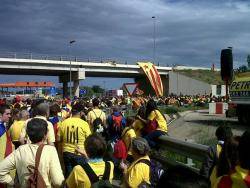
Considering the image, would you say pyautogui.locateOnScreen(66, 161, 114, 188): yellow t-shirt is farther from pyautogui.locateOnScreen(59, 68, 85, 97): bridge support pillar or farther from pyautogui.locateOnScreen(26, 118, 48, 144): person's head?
pyautogui.locateOnScreen(59, 68, 85, 97): bridge support pillar

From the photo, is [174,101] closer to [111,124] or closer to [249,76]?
[249,76]

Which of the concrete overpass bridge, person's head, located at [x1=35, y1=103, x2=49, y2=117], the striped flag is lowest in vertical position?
person's head, located at [x1=35, y1=103, x2=49, y2=117]

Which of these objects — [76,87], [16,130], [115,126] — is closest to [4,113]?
[16,130]

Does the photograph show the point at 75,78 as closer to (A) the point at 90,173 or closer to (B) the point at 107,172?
(B) the point at 107,172

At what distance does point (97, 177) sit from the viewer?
5066mm

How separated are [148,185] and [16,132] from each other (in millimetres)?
5262

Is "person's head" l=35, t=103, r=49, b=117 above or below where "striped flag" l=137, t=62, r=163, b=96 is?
below

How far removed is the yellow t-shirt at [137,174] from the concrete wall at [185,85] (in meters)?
90.9

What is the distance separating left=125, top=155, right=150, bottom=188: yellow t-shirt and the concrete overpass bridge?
71.9 metres

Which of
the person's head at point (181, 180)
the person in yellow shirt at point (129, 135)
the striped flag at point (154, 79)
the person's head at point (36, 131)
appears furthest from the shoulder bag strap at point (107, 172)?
the striped flag at point (154, 79)

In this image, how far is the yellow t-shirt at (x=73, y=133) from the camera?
8137 millimetres

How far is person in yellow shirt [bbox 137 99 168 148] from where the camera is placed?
10055 millimetres

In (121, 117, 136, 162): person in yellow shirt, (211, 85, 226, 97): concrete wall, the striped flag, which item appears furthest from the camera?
(211, 85, 226, 97): concrete wall

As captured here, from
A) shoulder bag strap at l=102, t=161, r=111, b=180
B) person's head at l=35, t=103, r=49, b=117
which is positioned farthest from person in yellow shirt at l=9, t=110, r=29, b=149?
shoulder bag strap at l=102, t=161, r=111, b=180
